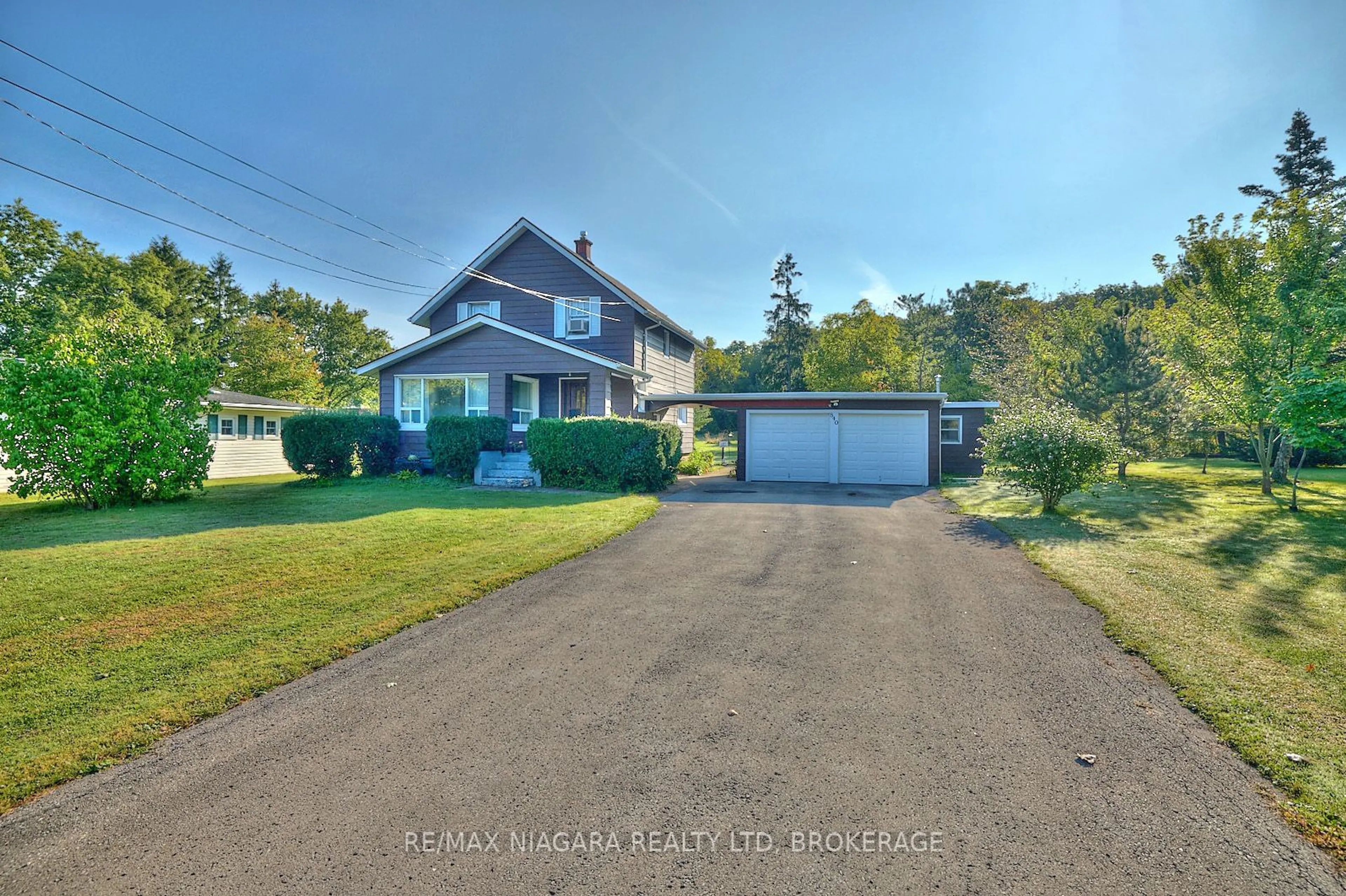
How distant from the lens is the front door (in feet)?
63.9

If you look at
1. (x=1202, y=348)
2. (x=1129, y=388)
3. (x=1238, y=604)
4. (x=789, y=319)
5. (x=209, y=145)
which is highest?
(x=789, y=319)

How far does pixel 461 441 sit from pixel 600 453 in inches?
164

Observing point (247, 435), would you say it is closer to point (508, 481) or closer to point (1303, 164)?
point (508, 481)

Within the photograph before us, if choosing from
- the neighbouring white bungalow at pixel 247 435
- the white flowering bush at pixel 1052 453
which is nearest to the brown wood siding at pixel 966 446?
the white flowering bush at pixel 1052 453

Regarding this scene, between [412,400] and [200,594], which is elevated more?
[412,400]

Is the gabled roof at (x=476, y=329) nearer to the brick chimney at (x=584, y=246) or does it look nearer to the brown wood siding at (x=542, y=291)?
the brown wood siding at (x=542, y=291)

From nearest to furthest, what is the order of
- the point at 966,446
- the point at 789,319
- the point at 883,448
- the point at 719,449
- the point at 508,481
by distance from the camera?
the point at 508,481
the point at 883,448
the point at 966,446
the point at 719,449
the point at 789,319

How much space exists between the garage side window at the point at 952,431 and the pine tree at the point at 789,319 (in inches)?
817

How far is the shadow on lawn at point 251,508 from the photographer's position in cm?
837

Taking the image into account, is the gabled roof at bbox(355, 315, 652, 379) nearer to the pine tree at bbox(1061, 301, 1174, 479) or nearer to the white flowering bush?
the white flowering bush

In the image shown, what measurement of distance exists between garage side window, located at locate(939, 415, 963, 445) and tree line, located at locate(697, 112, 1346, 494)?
7.41 ft

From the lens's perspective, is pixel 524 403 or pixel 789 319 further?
pixel 789 319

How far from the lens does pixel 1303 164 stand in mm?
28578

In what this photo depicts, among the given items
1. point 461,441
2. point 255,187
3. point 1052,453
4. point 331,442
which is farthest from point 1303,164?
point 331,442
